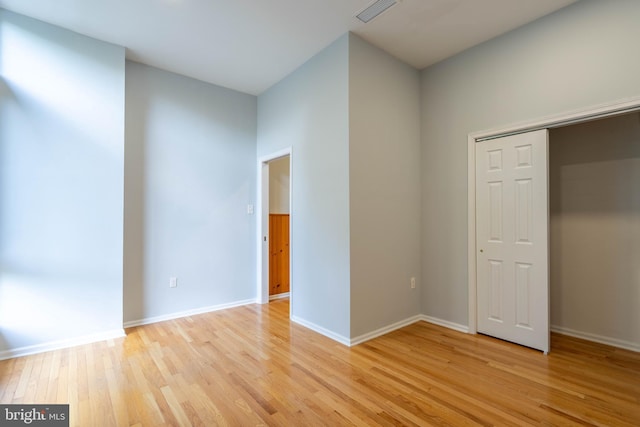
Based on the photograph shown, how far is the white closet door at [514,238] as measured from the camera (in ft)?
9.16

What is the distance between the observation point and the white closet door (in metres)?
2.79

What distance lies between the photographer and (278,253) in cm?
484

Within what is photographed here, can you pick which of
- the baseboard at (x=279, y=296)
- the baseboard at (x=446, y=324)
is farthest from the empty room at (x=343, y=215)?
the baseboard at (x=279, y=296)

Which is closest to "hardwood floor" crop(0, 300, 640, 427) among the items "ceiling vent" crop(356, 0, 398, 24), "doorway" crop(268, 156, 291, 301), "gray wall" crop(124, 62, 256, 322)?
"gray wall" crop(124, 62, 256, 322)

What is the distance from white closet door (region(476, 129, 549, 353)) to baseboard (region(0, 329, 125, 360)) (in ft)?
12.6

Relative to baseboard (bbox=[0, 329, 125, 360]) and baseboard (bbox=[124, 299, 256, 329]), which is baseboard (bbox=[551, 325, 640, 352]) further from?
baseboard (bbox=[0, 329, 125, 360])

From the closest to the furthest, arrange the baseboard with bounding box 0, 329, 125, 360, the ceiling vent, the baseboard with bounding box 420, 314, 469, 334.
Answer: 1. the ceiling vent
2. the baseboard with bounding box 0, 329, 125, 360
3. the baseboard with bounding box 420, 314, 469, 334

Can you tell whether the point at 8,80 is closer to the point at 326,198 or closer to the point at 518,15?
the point at 326,198

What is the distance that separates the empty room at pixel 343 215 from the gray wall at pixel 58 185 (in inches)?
0.7

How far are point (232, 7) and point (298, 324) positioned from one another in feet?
10.8

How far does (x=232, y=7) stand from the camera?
2.65 metres

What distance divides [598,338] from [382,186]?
2.55 metres

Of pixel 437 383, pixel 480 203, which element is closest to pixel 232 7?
pixel 480 203

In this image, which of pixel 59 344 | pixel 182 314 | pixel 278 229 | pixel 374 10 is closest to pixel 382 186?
pixel 374 10
